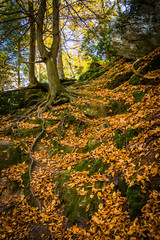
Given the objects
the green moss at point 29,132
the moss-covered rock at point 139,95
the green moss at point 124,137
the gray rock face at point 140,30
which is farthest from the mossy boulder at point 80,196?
the gray rock face at point 140,30

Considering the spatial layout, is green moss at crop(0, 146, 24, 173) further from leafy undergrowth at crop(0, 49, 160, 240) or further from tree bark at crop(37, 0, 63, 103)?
tree bark at crop(37, 0, 63, 103)

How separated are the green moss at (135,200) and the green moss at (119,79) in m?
5.89

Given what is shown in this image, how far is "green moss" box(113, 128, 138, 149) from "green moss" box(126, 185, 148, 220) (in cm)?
118

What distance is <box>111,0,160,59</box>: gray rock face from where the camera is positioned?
5.74m

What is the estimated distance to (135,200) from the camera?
198 centimetres

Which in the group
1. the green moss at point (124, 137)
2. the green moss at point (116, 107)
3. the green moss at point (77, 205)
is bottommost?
the green moss at point (77, 205)

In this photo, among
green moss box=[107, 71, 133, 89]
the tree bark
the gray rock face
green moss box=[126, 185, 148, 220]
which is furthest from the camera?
the tree bark

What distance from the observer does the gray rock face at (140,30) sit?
5739 mm

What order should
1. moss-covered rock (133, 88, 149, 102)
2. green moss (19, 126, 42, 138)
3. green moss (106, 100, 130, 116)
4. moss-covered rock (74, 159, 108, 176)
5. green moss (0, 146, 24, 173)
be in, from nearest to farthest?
moss-covered rock (74, 159, 108, 176), green moss (0, 146, 24, 173), moss-covered rock (133, 88, 149, 102), green moss (106, 100, 130, 116), green moss (19, 126, 42, 138)

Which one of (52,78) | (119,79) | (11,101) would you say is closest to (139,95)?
(119,79)

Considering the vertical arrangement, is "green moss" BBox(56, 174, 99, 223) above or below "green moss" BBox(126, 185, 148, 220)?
below

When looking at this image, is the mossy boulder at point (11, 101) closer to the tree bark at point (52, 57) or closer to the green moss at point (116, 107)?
the tree bark at point (52, 57)

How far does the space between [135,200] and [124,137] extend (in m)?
1.55

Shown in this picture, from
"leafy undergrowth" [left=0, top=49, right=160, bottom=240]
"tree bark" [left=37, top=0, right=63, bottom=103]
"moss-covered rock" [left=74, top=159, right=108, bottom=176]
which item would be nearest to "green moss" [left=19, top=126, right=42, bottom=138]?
"leafy undergrowth" [left=0, top=49, right=160, bottom=240]
